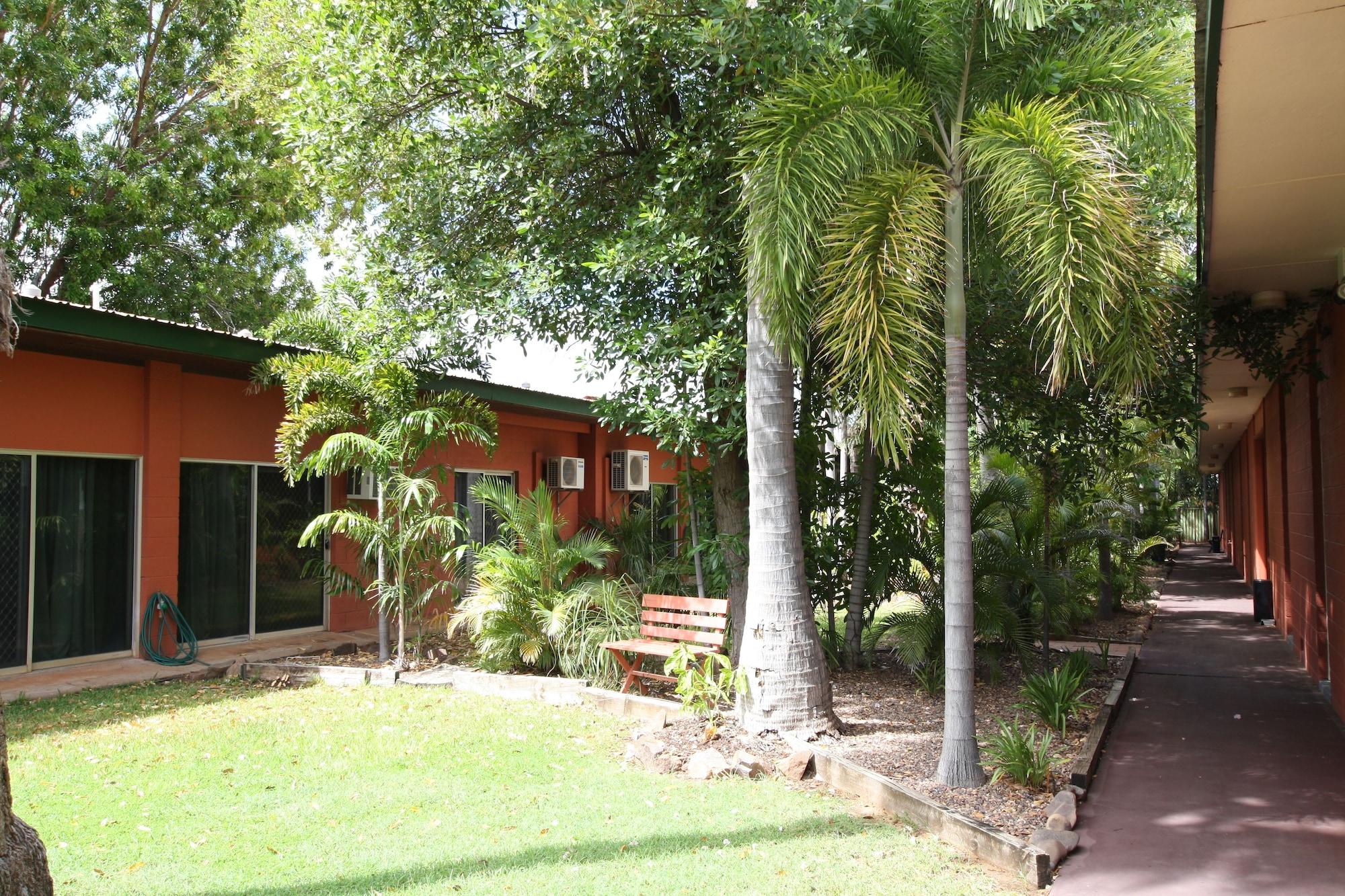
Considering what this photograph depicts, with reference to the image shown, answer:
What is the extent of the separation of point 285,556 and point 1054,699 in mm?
8241

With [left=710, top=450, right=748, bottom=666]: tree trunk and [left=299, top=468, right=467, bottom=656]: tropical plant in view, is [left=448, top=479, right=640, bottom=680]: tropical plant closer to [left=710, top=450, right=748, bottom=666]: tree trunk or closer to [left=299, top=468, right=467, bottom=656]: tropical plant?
[left=299, top=468, right=467, bottom=656]: tropical plant

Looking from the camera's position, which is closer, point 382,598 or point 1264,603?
point 382,598

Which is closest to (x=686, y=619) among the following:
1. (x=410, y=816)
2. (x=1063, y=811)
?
(x=410, y=816)

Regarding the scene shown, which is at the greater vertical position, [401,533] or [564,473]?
[564,473]

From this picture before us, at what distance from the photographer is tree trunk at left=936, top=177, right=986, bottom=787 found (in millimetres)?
5590

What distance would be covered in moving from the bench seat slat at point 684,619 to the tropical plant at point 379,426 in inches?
85.8

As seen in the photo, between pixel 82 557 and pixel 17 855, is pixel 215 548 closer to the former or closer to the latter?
pixel 82 557

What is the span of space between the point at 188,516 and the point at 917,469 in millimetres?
7581

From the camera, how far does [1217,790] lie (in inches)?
225

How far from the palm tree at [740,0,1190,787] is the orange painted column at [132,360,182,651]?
6.51 metres

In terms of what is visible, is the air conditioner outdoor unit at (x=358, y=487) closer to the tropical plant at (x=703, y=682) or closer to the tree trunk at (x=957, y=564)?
the tropical plant at (x=703, y=682)

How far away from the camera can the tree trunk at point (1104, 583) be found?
13672mm

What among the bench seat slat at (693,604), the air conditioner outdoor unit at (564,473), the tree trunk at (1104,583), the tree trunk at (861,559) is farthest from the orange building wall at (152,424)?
the tree trunk at (1104,583)

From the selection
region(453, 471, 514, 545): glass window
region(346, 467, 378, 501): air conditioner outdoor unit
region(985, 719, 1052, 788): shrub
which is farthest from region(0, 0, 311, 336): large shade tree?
Answer: region(985, 719, 1052, 788): shrub
